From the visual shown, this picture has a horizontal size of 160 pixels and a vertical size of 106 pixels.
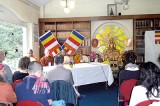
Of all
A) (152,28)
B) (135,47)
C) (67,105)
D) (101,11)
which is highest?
(101,11)

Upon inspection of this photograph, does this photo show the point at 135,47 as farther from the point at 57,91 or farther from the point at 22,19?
the point at 57,91

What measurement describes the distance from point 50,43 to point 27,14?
Result: 3.95ft

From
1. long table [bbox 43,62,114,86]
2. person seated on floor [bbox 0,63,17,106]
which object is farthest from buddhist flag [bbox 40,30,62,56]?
Result: person seated on floor [bbox 0,63,17,106]

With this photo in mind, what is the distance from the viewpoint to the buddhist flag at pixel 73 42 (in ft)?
25.1

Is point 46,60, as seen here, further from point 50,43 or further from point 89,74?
point 89,74

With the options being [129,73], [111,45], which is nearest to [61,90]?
[129,73]

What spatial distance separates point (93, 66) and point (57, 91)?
10.2 ft

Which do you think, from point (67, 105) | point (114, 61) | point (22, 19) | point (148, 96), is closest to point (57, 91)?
point (67, 105)

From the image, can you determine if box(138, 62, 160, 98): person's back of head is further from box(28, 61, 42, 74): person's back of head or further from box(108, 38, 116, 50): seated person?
box(108, 38, 116, 50): seated person

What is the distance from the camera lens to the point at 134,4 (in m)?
8.29

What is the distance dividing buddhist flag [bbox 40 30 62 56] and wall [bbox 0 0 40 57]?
0.55 m

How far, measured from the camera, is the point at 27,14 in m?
7.14

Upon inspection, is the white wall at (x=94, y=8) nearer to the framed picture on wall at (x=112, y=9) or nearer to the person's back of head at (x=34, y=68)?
the framed picture on wall at (x=112, y=9)

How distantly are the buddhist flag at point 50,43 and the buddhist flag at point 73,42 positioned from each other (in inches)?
9.8
